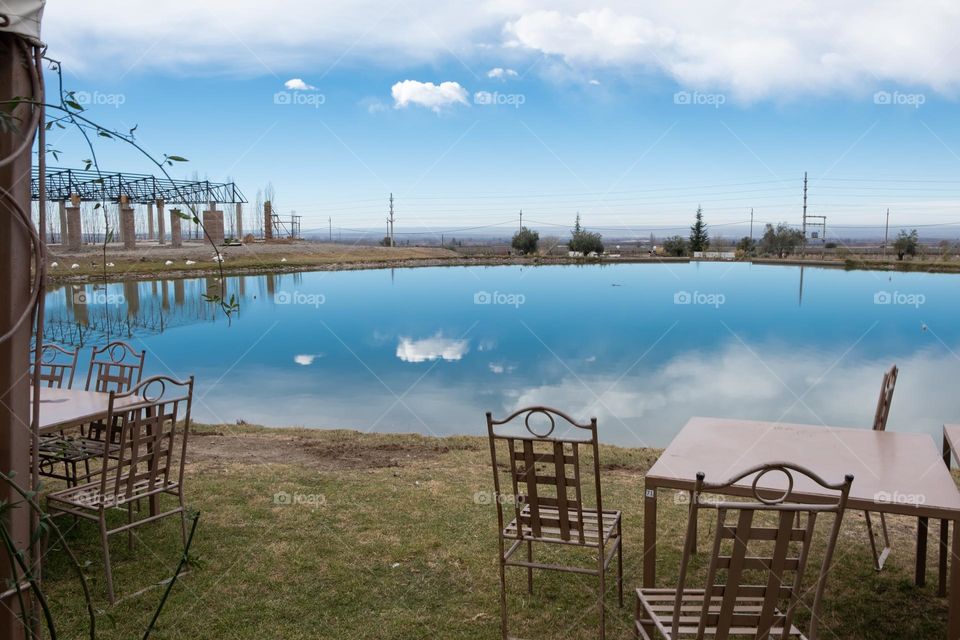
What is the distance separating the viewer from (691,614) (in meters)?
2.62

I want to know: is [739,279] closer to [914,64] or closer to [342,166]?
[342,166]

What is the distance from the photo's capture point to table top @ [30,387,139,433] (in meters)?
3.96

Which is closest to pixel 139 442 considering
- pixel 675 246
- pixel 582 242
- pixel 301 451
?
pixel 301 451

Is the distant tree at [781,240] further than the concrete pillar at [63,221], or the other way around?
the distant tree at [781,240]

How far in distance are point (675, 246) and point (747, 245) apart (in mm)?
5457

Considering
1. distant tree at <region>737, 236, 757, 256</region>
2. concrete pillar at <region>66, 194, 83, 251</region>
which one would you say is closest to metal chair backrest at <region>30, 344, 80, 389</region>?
concrete pillar at <region>66, 194, 83, 251</region>

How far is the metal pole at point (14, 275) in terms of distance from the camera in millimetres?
1273

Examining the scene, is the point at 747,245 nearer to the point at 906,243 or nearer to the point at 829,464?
the point at 906,243

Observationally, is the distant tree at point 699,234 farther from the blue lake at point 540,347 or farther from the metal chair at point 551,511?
the metal chair at point 551,511

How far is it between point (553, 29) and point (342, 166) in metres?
14.9

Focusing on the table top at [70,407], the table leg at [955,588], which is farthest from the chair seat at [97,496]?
the table leg at [955,588]

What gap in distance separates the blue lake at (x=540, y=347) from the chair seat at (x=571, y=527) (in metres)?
1.59

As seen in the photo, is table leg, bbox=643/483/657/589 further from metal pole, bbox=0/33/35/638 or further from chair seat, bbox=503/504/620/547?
metal pole, bbox=0/33/35/638

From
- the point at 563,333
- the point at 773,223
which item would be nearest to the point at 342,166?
the point at 563,333
